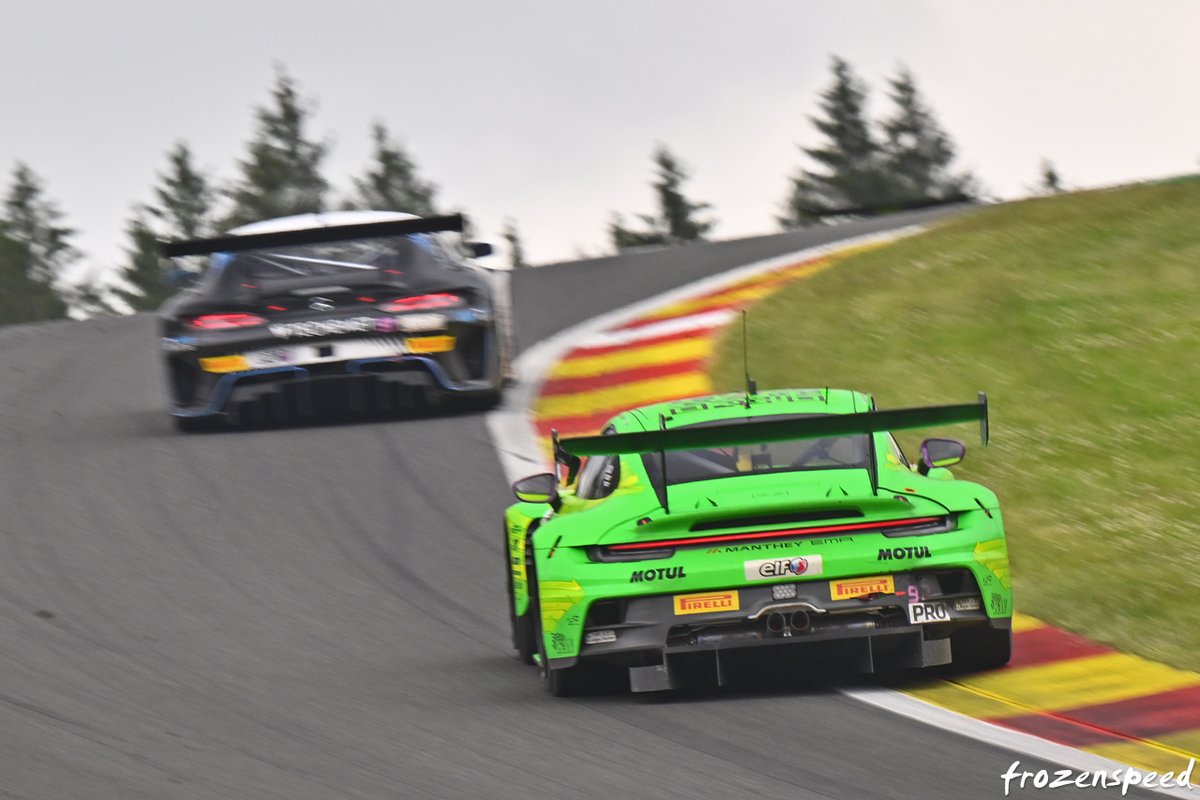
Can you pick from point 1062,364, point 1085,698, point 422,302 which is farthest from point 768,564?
point 1062,364

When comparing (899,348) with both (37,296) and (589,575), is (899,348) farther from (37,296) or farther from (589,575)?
(37,296)

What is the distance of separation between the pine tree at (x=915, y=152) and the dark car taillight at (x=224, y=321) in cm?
7800

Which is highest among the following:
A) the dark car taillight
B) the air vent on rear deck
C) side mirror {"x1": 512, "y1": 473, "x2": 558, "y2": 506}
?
the dark car taillight

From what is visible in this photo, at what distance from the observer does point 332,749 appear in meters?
6.51

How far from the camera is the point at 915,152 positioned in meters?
94.8

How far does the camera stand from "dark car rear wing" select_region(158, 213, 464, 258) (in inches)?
523

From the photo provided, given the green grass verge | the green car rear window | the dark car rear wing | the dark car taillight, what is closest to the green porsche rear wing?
the green car rear window

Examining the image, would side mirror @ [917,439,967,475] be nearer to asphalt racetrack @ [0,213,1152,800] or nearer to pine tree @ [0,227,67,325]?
asphalt racetrack @ [0,213,1152,800]

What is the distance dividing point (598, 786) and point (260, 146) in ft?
284

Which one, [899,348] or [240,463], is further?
[899,348]

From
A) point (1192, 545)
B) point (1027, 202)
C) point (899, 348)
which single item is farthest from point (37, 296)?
point (1192, 545)

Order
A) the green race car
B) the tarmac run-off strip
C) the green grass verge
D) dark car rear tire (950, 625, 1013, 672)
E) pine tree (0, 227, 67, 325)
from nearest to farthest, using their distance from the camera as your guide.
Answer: the tarmac run-off strip → the green race car → dark car rear tire (950, 625, 1013, 672) → the green grass verge → pine tree (0, 227, 67, 325)

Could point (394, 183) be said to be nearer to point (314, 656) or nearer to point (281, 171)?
point (281, 171)

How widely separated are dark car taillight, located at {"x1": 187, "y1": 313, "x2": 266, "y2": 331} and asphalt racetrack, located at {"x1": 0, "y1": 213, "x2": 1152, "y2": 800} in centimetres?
78
